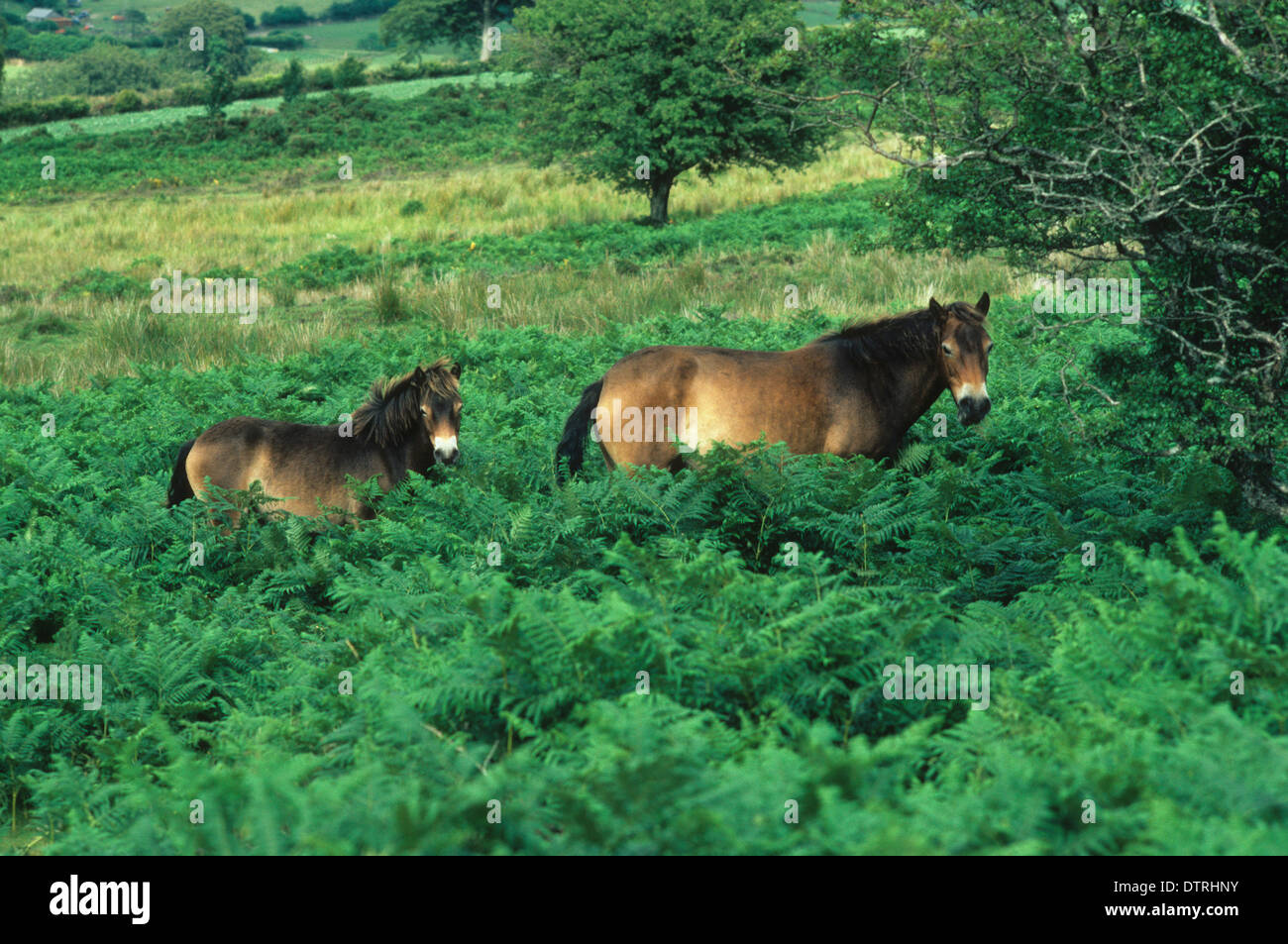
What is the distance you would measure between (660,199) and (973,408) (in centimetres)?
1976

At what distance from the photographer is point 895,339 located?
25.0 feet

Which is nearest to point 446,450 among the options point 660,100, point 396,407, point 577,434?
point 396,407

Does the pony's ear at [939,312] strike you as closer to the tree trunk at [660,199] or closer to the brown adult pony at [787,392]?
the brown adult pony at [787,392]

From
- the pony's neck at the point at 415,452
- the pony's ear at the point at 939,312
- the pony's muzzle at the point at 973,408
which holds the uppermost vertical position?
the pony's ear at the point at 939,312

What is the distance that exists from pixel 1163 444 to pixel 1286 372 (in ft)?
3.40

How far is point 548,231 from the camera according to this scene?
79.4 ft

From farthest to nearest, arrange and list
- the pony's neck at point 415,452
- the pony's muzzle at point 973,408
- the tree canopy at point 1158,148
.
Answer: the pony's neck at point 415,452 < the pony's muzzle at point 973,408 < the tree canopy at point 1158,148

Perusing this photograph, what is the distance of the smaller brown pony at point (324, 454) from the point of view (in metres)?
7.88

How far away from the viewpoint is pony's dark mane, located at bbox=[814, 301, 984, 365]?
7.55 meters

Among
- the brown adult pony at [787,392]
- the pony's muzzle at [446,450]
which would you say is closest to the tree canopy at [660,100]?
the brown adult pony at [787,392]

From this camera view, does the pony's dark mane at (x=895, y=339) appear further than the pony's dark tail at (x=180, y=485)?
No

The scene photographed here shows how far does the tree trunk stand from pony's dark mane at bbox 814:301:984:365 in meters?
18.7
